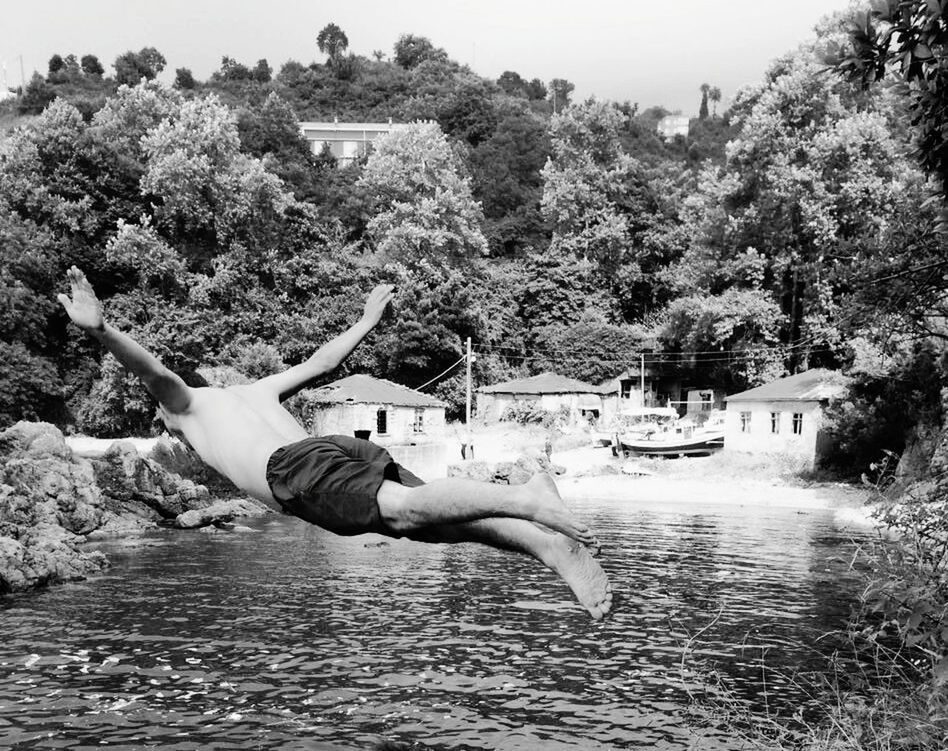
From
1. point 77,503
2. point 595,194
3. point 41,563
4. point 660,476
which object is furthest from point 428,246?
point 41,563

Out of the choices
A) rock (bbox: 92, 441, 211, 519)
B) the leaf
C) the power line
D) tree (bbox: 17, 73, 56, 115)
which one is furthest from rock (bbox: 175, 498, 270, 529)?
tree (bbox: 17, 73, 56, 115)

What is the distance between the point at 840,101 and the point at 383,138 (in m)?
29.1

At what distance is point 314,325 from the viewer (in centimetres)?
5600

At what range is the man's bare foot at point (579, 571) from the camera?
178 inches

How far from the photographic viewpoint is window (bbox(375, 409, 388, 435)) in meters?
49.1

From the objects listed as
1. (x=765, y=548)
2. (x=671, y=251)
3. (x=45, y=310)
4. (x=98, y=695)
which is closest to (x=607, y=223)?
(x=671, y=251)

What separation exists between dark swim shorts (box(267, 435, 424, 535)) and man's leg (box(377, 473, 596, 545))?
224mm

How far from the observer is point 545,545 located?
452cm

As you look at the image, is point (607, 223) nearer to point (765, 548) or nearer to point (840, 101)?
point (840, 101)

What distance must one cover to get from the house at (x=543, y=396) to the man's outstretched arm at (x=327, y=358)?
48.7 m

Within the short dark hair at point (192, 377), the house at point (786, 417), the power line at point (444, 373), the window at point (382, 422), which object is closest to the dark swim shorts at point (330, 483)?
the house at point (786, 417)

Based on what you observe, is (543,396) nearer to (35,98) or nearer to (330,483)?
(330,483)

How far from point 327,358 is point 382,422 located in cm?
4376

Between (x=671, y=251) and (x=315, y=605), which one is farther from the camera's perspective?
(x=671, y=251)
